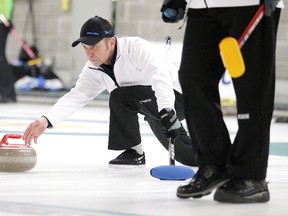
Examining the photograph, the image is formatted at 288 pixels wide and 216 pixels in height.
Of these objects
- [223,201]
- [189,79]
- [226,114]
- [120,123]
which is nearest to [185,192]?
[223,201]

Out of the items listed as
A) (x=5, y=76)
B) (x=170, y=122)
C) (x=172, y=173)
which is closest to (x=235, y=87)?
(x=170, y=122)

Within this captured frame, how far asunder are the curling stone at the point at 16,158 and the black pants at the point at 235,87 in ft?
3.05

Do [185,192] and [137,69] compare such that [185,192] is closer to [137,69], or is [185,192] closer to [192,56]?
[192,56]

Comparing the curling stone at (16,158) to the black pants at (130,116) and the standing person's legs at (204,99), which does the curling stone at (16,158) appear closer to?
the black pants at (130,116)

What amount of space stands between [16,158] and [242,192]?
1149 millimetres

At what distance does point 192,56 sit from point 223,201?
49 centimetres

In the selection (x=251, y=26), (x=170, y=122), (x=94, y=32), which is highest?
(x=251, y=26)

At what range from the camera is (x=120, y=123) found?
418 cm

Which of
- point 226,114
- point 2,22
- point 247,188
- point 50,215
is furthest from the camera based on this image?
point 2,22

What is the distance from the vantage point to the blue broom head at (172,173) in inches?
145

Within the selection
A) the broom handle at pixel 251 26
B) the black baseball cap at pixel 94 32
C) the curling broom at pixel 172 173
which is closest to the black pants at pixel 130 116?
the black baseball cap at pixel 94 32

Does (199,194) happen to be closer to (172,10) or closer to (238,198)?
(238,198)

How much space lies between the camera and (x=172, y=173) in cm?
368

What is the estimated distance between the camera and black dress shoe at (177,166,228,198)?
10.1 feet
